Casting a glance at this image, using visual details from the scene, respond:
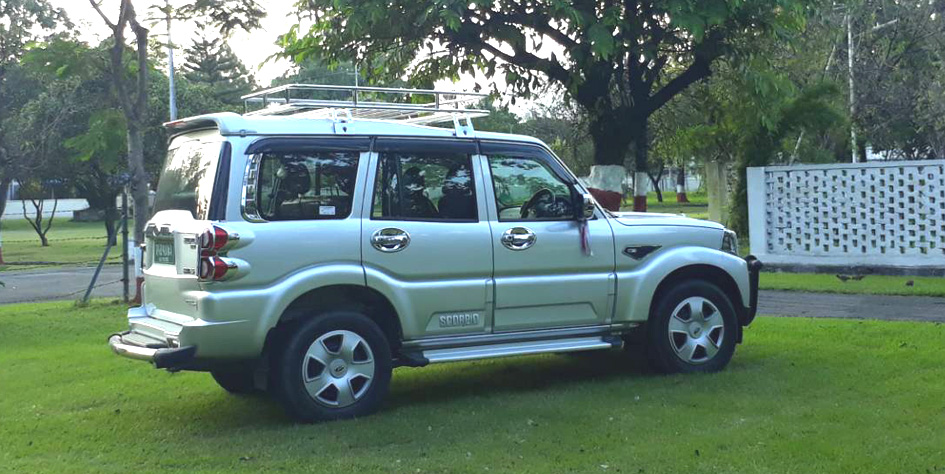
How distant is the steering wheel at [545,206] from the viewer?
27.4 feet

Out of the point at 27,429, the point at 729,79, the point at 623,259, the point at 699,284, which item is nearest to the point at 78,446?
the point at 27,429

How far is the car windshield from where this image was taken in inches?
287

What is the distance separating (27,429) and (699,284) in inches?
201

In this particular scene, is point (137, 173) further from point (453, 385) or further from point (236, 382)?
point (453, 385)

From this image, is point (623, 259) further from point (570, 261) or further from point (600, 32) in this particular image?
point (600, 32)

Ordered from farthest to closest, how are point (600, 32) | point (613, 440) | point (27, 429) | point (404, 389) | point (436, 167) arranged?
point (600, 32) → point (404, 389) → point (436, 167) → point (27, 429) → point (613, 440)

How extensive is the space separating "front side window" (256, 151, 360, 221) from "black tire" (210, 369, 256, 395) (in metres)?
1.55

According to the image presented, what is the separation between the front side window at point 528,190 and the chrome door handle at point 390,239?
2.99 feet

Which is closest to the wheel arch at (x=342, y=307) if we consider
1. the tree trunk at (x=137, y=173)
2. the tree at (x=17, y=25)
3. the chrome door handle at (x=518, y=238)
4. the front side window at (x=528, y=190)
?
the chrome door handle at (x=518, y=238)

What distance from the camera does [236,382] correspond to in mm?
8453

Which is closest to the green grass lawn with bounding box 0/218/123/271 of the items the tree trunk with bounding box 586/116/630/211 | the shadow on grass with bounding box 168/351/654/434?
the tree trunk with bounding box 586/116/630/211

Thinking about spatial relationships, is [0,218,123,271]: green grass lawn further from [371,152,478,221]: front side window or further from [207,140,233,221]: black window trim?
[207,140,233,221]: black window trim

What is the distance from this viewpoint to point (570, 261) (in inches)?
328

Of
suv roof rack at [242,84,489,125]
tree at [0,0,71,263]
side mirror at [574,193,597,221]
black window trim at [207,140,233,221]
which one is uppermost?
tree at [0,0,71,263]
